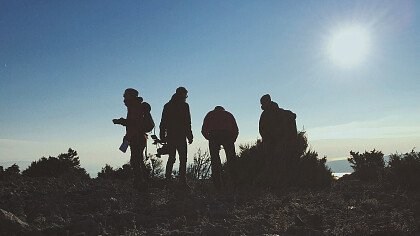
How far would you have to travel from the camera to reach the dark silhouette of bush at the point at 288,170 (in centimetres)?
923

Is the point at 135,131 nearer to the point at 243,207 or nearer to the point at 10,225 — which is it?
the point at 243,207

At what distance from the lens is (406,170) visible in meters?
9.15

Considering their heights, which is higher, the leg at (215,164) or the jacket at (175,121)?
the jacket at (175,121)

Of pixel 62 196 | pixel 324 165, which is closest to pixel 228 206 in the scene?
pixel 62 196

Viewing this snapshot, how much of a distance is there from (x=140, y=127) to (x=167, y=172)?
41.5 inches

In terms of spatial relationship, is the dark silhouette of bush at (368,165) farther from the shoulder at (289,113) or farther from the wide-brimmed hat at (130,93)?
the wide-brimmed hat at (130,93)

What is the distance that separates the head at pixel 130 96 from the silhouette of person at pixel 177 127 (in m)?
0.68

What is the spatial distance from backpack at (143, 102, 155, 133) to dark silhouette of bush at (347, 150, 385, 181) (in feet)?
21.5

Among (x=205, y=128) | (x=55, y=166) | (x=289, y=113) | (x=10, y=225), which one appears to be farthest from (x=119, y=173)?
(x=10, y=225)

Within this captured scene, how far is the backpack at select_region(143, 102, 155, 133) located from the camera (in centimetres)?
774

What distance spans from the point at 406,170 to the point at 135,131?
6.26 meters

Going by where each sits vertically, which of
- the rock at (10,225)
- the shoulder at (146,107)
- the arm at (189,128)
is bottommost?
the rock at (10,225)

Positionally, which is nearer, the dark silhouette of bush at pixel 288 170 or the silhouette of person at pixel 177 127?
the silhouette of person at pixel 177 127

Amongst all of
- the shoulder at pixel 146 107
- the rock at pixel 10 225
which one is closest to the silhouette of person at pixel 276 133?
the shoulder at pixel 146 107
